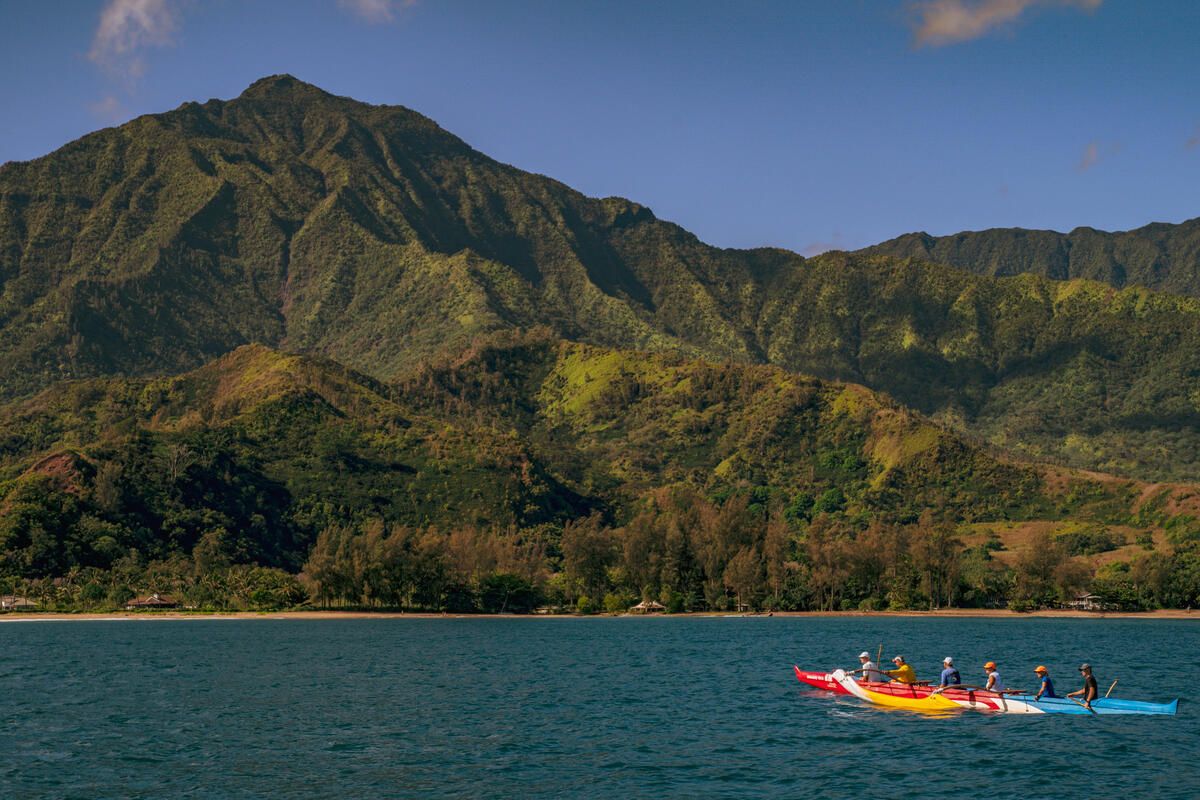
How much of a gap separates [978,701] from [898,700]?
20.0 feet

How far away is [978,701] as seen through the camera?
301 feet

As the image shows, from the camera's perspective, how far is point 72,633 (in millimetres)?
196375

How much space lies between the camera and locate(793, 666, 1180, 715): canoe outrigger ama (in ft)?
291

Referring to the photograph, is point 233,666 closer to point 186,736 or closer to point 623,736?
point 186,736

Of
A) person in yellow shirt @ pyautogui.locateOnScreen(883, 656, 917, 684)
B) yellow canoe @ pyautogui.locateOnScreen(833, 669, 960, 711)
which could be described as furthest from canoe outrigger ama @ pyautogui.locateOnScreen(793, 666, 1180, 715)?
person in yellow shirt @ pyautogui.locateOnScreen(883, 656, 917, 684)

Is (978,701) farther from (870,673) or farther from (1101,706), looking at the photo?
(870,673)

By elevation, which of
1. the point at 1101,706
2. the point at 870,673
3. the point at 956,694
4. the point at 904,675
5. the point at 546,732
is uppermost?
the point at 904,675

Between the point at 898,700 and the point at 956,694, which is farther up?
the point at 956,694

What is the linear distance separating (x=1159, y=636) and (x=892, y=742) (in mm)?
125379

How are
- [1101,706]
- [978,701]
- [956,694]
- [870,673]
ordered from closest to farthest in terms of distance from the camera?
1. [1101,706]
2. [978,701]
3. [956,694]
4. [870,673]

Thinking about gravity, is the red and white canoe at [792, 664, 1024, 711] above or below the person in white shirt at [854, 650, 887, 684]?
below

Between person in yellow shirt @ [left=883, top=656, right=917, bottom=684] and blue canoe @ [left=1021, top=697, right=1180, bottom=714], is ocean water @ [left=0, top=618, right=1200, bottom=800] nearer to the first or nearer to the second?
blue canoe @ [left=1021, top=697, right=1180, bottom=714]

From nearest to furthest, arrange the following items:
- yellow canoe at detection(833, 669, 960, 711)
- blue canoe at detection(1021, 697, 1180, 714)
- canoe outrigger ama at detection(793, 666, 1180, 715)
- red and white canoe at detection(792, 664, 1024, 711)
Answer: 1. blue canoe at detection(1021, 697, 1180, 714)
2. canoe outrigger ama at detection(793, 666, 1180, 715)
3. red and white canoe at detection(792, 664, 1024, 711)
4. yellow canoe at detection(833, 669, 960, 711)

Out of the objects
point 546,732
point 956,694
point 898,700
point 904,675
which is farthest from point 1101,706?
point 546,732
